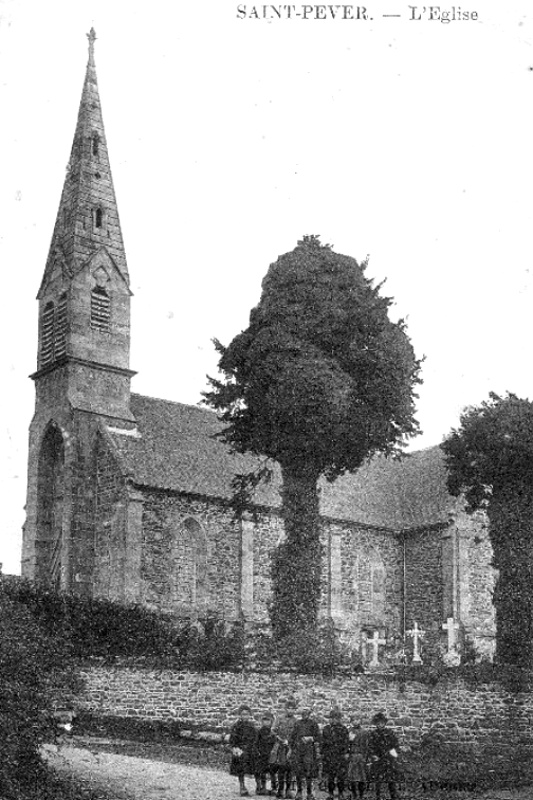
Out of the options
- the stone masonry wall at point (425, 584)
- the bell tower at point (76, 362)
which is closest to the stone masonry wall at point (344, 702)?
the bell tower at point (76, 362)

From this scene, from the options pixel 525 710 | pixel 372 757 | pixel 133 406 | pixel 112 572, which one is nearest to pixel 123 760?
pixel 372 757

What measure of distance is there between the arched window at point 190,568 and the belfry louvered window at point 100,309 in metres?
8.50

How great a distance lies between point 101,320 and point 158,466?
6489mm

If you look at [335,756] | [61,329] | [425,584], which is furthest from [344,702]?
[61,329]

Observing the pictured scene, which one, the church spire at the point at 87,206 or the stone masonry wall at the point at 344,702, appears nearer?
the stone masonry wall at the point at 344,702

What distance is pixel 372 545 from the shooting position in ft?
153

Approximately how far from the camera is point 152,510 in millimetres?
40219

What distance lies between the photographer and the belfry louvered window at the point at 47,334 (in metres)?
43.7

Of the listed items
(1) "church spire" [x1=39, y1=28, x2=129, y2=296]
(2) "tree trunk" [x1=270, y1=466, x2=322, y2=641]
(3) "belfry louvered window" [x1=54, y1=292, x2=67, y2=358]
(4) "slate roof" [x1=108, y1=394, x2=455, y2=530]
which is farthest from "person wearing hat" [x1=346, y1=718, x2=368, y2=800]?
(1) "church spire" [x1=39, y1=28, x2=129, y2=296]

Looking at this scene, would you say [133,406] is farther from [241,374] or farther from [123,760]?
[123,760]

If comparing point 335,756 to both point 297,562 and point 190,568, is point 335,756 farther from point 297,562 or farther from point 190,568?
point 190,568

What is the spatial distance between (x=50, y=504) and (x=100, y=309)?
7.81 metres

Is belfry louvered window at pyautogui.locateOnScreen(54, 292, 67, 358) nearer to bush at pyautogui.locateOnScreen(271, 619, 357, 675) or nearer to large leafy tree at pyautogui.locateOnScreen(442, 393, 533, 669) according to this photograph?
large leafy tree at pyautogui.locateOnScreen(442, 393, 533, 669)

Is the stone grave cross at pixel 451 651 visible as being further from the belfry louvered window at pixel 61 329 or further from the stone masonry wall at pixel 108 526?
the belfry louvered window at pixel 61 329
